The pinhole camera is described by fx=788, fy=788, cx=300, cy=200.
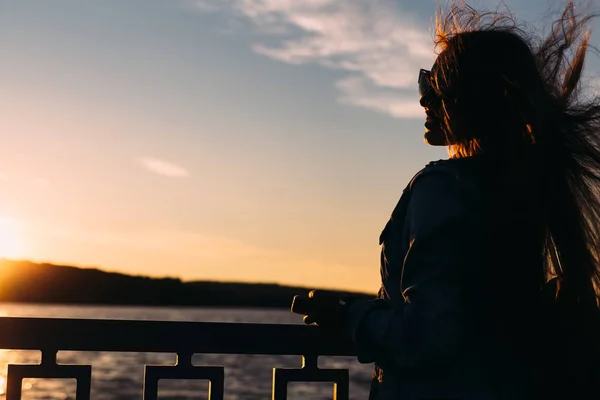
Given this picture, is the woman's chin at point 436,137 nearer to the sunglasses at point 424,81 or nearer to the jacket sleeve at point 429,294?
the sunglasses at point 424,81

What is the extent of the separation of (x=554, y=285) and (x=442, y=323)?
1.59 feet

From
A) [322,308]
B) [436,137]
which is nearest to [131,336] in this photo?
[322,308]

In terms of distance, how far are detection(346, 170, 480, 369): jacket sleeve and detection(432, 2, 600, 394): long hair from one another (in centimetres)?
24

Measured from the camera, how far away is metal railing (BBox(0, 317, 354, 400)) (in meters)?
3.21

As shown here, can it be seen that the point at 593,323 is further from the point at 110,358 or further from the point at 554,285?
the point at 110,358

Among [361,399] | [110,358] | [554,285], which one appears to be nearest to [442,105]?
[554,285]

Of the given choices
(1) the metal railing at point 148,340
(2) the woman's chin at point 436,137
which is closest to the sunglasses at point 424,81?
(2) the woman's chin at point 436,137

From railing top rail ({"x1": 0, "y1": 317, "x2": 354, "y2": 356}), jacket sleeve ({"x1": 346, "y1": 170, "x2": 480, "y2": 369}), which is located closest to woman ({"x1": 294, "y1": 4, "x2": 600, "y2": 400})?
jacket sleeve ({"x1": 346, "y1": 170, "x2": 480, "y2": 369})

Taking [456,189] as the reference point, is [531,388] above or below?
below

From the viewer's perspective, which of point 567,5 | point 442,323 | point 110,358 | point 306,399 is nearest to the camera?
Result: point 442,323

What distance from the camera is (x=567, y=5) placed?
2678mm

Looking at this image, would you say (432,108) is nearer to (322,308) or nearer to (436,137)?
(436,137)

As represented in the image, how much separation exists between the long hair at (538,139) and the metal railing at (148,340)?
125cm

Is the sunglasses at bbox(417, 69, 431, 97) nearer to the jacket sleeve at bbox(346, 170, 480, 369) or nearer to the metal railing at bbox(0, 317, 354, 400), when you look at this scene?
the jacket sleeve at bbox(346, 170, 480, 369)
